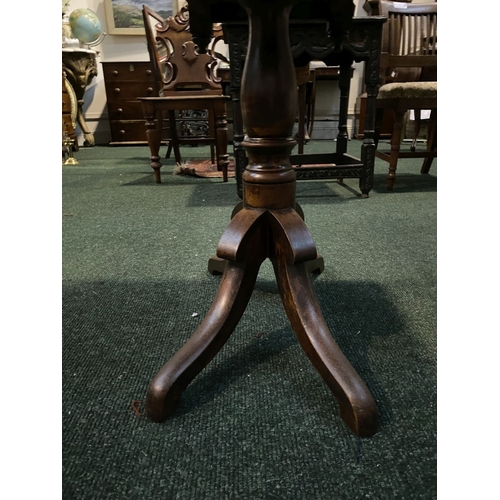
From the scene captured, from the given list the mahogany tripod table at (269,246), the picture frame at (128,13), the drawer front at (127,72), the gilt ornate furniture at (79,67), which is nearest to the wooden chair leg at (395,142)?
the mahogany tripod table at (269,246)

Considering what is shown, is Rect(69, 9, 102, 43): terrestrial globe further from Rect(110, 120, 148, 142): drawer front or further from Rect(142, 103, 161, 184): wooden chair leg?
Rect(142, 103, 161, 184): wooden chair leg

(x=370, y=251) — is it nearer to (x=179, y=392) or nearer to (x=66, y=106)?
(x=179, y=392)

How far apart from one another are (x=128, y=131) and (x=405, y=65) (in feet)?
8.77

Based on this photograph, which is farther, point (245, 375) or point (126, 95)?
point (126, 95)

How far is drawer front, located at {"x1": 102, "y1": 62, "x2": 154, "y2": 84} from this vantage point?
3783 mm

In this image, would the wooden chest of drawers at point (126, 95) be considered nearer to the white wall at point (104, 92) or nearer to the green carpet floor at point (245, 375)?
the white wall at point (104, 92)

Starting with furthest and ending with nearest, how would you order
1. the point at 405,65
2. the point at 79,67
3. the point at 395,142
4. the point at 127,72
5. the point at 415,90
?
the point at 127,72 → the point at 79,67 → the point at 405,65 → the point at 395,142 → the point at 415,90

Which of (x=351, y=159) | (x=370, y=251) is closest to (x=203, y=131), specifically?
(x=351, y=159)

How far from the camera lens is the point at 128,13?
4.08m

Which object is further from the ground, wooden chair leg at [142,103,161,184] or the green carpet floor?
wooden chair leg at [142,103,161,184]

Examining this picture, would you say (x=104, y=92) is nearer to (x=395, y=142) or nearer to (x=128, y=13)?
(x=128, y=13)

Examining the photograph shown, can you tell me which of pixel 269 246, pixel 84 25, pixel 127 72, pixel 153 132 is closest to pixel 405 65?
pixel 153 132

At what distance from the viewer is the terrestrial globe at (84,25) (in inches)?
145

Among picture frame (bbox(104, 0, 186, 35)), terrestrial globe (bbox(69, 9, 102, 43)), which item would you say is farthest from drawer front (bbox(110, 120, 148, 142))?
picture frame (bbox(104, 0, 186, 35))
